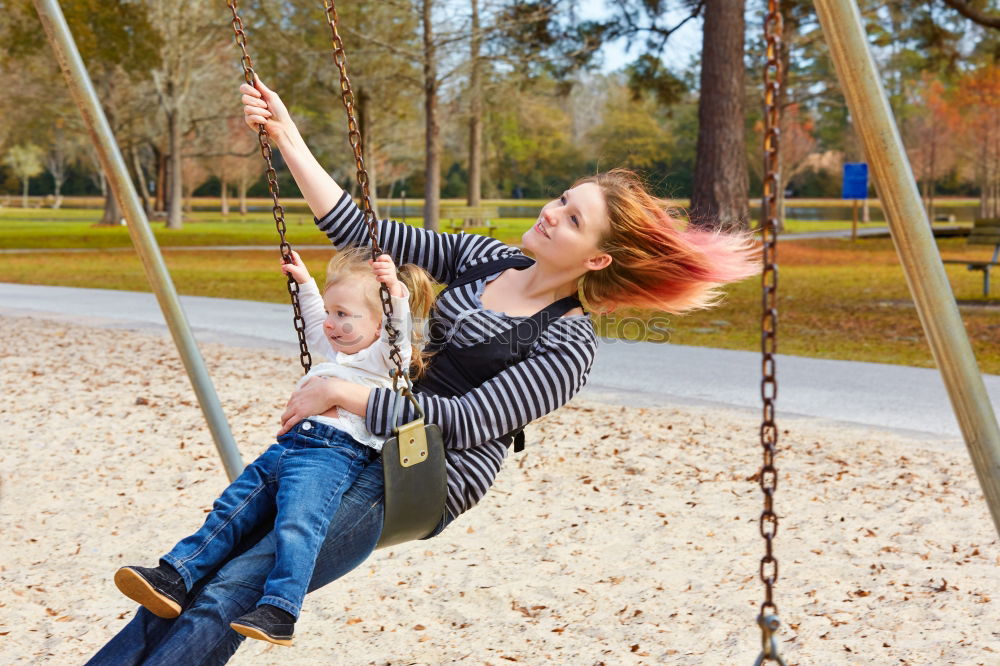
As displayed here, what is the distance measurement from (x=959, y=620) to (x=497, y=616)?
148 centimetres

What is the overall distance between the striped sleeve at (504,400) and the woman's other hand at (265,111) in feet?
2.60

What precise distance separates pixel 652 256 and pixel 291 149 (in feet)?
3.06

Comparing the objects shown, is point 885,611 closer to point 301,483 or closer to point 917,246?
point 917,246

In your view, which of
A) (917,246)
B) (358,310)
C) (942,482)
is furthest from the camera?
(942,482)

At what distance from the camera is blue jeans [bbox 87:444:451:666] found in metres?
2.09

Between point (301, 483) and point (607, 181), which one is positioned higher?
point (607, 181)

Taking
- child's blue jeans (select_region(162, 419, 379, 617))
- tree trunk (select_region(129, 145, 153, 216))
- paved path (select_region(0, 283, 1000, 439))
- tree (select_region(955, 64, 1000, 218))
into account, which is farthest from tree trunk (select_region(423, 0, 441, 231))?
child's blue jeans (select_region(162, 419, 379, 617))

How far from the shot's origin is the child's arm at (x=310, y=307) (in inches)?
108

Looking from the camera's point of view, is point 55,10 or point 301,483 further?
point 55,10

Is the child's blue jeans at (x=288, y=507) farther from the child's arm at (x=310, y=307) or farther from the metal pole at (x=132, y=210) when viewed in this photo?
the metal pole at (x=132, y=210)

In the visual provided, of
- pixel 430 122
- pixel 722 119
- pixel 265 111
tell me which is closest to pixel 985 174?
pixel 430 122

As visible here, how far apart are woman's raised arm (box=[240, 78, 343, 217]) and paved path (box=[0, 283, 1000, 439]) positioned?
4321mm

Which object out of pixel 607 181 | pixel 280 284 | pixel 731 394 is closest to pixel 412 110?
pixel 280 284

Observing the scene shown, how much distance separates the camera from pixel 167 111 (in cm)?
3080
